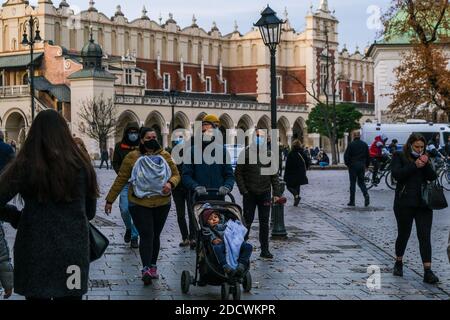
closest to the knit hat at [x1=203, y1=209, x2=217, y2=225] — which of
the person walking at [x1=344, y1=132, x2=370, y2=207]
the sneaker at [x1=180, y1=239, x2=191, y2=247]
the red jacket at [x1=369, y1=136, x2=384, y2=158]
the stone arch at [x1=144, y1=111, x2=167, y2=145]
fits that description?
the sneaker at [x1=180, y1=239, x2=191, y2=247]

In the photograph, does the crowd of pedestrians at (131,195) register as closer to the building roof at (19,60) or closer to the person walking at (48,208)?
the person walking at (48,208)

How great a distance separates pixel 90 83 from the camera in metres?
65.6

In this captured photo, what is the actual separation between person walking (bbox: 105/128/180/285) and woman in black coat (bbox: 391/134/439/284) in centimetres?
235

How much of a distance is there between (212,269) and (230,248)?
0.25 meters

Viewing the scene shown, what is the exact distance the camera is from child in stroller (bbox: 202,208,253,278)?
8.68 meters

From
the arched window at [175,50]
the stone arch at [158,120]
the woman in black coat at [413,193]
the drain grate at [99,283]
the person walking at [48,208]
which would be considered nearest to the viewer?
the person walking at [48,208]

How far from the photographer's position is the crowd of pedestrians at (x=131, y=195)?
235 inches

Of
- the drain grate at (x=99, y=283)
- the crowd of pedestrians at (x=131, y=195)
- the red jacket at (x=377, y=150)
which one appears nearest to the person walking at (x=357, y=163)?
the red jacket at (x=377, y=150)

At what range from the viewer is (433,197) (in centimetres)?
1014

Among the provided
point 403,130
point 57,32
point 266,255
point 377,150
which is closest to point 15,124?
point 57,32

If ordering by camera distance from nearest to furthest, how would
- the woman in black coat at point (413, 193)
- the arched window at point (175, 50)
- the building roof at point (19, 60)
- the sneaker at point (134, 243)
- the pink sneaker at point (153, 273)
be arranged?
1. the pink sneaker at point (153, 273)
2. the woman in black coat at point (413, 193)
3. the sneaker at point (134, 243)
4. the building roof at point (19, 60)
5. the arched window at point (175, 50)

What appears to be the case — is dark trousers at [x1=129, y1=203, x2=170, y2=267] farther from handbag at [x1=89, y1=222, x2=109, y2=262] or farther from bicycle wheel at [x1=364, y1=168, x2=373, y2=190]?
bicycle wheel at [x1=364, y1=168, x2=373, y2=190]

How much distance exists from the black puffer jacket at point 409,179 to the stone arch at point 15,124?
60433 millimetres
